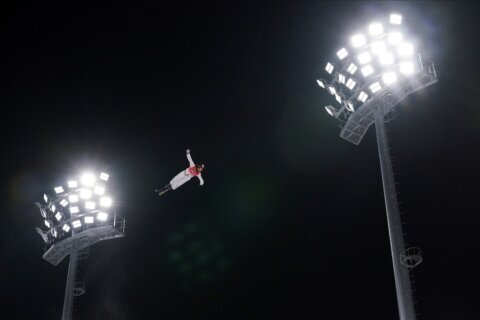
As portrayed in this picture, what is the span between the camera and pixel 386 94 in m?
25.2

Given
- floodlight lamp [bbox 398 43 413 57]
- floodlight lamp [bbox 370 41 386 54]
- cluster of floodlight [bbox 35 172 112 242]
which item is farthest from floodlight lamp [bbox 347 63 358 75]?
cluster of floodlight [bbox 35 172 112 242]

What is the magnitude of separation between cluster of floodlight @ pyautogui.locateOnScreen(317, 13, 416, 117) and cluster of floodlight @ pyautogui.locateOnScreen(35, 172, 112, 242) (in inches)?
627

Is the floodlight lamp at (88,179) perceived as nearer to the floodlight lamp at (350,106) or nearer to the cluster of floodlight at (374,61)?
the cluster of floodlight at (374,61)

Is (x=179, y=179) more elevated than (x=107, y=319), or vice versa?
(x=179, y=179)

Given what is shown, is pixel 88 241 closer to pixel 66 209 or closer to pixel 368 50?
pixel 66 209

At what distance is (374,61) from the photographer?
84.2ft

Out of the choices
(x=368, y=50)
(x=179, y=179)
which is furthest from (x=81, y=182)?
(x=368, y=50)

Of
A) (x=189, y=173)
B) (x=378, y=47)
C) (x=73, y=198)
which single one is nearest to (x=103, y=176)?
(x=73, y=198)

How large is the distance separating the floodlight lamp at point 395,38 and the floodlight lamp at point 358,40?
118 centimetres

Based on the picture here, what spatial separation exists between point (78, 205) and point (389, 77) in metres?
19.8

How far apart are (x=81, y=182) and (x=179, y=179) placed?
7.06 metres

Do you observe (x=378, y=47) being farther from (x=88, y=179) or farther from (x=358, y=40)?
(x=88, y=179)

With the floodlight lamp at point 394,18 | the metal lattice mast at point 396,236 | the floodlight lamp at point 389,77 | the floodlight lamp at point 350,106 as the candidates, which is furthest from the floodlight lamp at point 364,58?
the metal lattice mast at point 396,236

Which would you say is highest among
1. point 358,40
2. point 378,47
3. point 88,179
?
point 358,40
